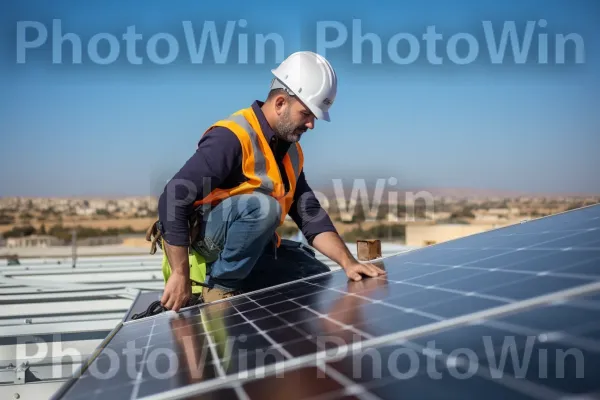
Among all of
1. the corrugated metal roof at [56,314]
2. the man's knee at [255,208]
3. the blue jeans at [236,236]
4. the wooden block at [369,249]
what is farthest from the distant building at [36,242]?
the man's knee at [255,208]

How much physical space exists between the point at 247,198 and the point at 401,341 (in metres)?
2.26

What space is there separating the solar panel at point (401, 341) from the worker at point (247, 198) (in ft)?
2.87

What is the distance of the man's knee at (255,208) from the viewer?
11.5ft

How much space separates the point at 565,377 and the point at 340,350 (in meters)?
0.62

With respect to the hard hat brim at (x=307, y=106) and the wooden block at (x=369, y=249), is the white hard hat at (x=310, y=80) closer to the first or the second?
the hard hat brim at (x=307, y=106)

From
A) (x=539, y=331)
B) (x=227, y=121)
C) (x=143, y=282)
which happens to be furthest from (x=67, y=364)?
(x=539, y=331)

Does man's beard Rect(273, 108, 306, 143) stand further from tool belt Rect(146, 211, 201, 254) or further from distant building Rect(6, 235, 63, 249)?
distant building Rect(6, 235, 63, 249)

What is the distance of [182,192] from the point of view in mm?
3225

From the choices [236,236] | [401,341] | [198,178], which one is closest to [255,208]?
[236,236]

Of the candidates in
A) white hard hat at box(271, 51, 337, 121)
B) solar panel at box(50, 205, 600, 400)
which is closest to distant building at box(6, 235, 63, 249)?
white hard hat at box(271, 51, 337, 121)

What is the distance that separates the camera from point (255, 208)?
3.50 m

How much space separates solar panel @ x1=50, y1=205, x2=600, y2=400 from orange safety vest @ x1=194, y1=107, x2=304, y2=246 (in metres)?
1.12

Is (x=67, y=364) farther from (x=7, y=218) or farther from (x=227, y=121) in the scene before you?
(x=7, y=218)

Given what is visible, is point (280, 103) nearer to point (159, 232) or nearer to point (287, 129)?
point (287, 129)
